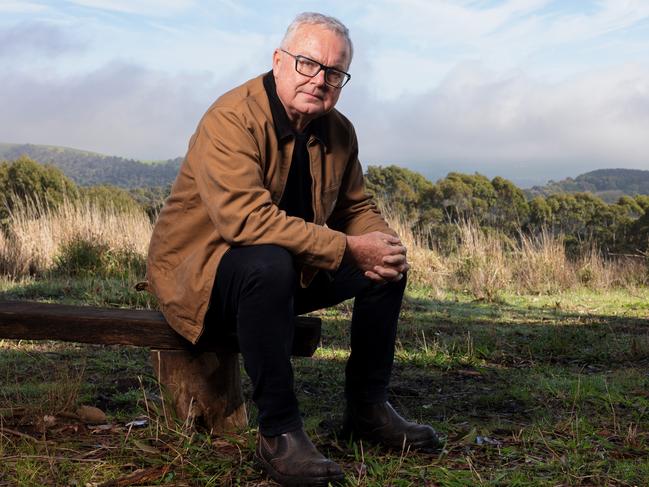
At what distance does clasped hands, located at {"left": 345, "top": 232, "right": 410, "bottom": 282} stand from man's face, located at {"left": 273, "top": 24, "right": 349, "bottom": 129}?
503 millimetres

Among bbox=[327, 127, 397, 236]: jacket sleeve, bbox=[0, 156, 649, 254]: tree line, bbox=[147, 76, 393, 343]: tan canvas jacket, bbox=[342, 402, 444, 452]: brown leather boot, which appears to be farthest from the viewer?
bbox=[0, 156, 649, 254]: tree line

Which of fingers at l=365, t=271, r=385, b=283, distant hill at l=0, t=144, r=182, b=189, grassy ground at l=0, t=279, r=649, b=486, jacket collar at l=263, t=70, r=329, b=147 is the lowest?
grassy ground at l=0, t=279, r=649, b=486

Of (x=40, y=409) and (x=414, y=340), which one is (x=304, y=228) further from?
(x=414, y=340)

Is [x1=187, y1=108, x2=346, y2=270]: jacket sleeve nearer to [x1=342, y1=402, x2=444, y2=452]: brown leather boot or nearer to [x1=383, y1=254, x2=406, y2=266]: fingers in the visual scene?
[x1=383, y1=254, x2=406, y2=266]: fingers

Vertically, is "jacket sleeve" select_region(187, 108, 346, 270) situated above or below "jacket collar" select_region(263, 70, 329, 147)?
below

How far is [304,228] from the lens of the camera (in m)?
2.69

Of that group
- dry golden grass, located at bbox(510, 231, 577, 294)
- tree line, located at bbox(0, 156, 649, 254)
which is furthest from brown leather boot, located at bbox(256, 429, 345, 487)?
tree line, located at bbox(0, 156, 649, 254)

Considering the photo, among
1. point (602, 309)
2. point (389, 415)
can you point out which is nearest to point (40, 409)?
point (389, 415)

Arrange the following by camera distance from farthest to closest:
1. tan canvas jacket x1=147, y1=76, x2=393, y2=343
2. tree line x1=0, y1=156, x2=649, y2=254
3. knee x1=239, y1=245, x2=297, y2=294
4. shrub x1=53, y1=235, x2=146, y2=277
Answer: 1. tree line x1=0, y1=156, x2=649, y2=254
2. shrub x1=53, y1=235, x2=146, y2=277
3. tan canvas jacket x1=147, y1=76, x2=393, y2=343
4. knee x1=239, y1=245, x2=297, y2=294

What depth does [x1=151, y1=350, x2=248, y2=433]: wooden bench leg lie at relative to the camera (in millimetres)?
3139

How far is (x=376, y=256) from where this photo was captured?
2.87 m

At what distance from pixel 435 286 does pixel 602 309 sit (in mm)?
1923

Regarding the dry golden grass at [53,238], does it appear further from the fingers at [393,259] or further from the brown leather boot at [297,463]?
the brown leather boot at [297,463]

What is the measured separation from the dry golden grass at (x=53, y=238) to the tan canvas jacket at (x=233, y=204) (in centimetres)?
648
